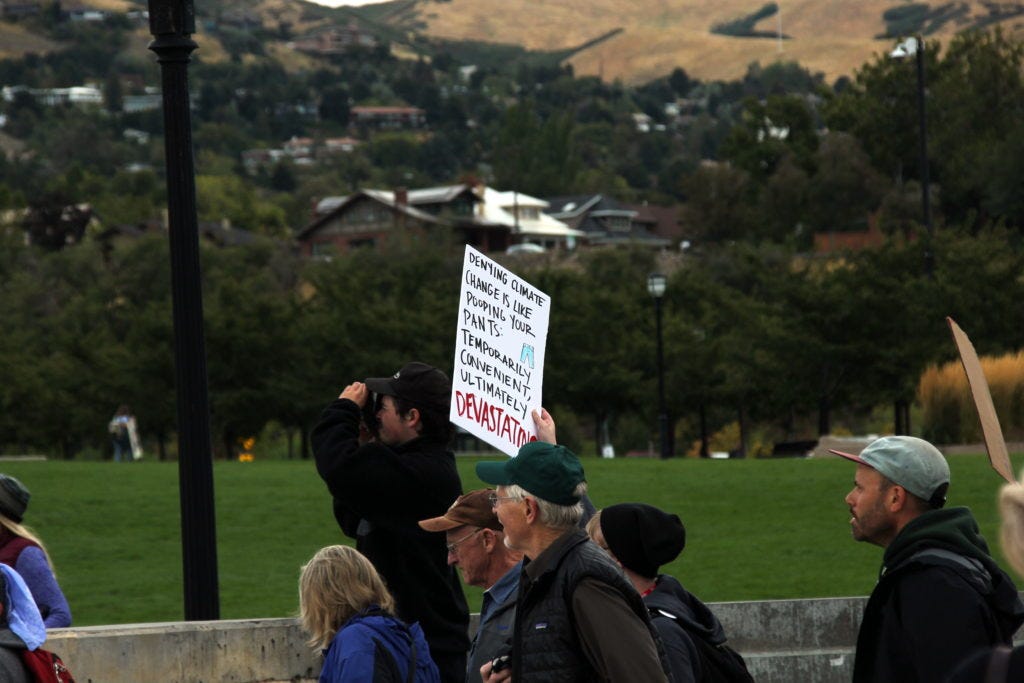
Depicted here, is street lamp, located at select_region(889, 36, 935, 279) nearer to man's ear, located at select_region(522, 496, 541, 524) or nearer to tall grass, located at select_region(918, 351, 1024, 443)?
tall grass, located at select_region(918, 351, 1024, 443)

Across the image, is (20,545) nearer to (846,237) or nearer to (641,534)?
(641,534)

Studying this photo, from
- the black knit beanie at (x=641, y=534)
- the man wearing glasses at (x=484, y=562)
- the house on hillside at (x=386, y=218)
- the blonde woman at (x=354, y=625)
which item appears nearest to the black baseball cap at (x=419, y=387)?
the man wearing glasses at (x=484, y=562)

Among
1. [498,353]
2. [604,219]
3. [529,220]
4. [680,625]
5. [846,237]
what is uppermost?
[498,353]

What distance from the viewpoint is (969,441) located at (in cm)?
3100

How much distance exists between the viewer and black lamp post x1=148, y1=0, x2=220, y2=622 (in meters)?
7.69

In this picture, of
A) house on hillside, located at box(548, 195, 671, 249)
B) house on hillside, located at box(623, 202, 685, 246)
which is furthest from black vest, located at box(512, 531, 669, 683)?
house on hillside, located at box(623, 202, 685, 246)

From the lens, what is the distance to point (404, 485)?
256 inches

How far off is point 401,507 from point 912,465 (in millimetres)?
2055

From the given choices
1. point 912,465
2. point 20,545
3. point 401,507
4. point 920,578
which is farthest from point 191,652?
point 920,578

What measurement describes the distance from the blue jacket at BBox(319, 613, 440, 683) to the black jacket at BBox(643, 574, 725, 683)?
32.7 inches

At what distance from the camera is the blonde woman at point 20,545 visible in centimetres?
716

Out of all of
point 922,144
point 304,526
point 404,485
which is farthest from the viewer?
point 922,144

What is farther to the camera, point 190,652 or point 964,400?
point 964,400

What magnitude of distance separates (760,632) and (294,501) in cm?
1263
